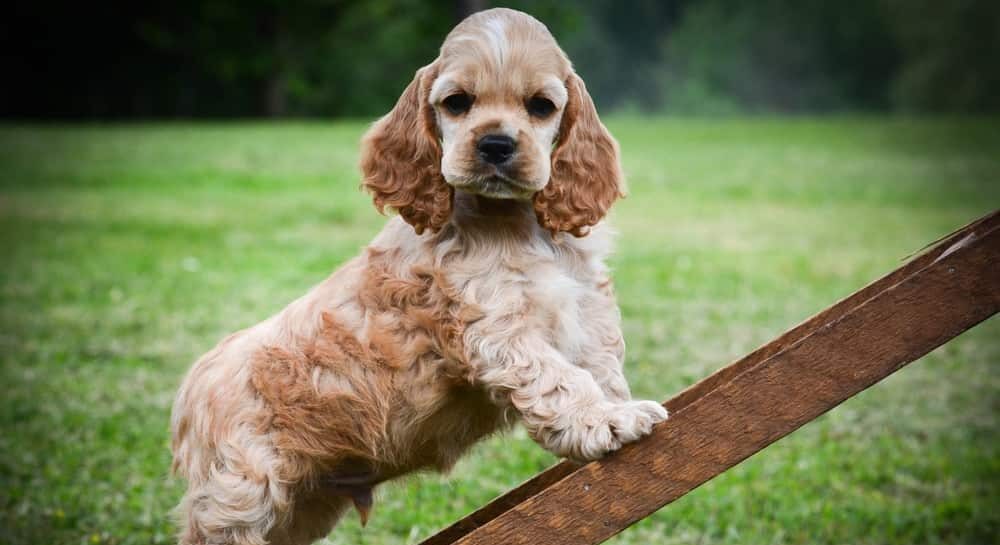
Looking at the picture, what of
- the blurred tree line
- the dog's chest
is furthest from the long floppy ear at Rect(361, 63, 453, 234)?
the blurred tree line

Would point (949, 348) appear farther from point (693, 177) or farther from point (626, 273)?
point (693, 177)

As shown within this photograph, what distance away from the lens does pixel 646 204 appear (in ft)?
55.5

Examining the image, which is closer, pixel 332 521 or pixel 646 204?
pixel 332 521

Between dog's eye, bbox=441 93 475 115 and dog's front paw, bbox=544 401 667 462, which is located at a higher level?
dog's eye, bbox=441 93 475 115

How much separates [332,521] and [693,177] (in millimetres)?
17016

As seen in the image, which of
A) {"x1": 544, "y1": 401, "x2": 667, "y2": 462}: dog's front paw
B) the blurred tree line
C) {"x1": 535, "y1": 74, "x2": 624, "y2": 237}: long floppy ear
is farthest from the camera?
the blurred tree line

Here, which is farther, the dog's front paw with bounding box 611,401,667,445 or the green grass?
the green grass

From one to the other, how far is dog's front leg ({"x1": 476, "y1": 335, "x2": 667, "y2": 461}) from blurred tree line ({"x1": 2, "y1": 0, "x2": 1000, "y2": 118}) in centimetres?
2634

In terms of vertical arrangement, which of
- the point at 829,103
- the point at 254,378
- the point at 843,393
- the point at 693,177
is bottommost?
the point at 254,378

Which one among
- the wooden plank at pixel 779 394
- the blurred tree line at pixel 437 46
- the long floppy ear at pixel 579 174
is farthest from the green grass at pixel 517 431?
the blurred tree line at pixel 437 46

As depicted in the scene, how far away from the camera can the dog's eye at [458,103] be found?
10.7 ft

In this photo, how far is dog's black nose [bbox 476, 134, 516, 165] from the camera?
3.10 meters

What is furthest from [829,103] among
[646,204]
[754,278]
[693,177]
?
[754,278]

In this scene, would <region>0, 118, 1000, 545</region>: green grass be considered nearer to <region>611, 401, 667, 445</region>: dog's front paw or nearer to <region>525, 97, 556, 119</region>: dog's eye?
<region>611, 401, 667, 445</region>: dog's front paw
